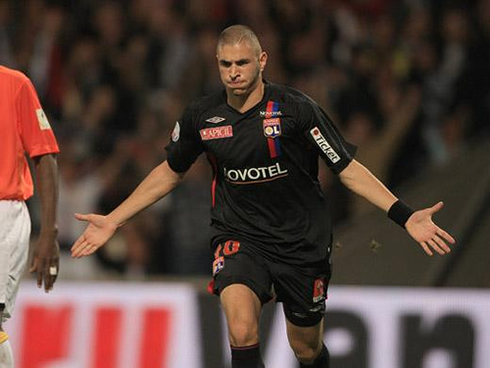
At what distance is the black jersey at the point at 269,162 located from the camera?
18.1 ft

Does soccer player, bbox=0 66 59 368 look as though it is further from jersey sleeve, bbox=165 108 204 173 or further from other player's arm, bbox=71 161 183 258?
jersey sleeve, bbox=165 108 204 173

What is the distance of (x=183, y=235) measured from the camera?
9.03 metres

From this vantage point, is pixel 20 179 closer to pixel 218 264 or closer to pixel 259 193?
pixel 218 264

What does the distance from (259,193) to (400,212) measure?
733mm

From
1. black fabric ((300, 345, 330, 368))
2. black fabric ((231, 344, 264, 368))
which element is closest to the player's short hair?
black fabric ((231, 344, 264, 368))

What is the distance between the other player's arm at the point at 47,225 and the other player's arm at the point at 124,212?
151 mm

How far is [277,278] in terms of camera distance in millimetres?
5742

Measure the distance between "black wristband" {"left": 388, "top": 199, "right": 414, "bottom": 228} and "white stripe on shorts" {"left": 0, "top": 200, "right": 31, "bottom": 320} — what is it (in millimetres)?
1845

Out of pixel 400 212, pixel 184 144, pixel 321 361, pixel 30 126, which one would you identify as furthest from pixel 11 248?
pixel 400 212

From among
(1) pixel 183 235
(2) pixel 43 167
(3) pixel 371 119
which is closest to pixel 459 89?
(3) pixel 371 119

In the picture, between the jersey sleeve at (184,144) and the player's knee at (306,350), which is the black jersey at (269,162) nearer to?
the jersey sleeve at (184,144)

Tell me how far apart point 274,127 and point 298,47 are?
4.54m

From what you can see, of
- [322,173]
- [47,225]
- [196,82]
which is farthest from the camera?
[196,82]

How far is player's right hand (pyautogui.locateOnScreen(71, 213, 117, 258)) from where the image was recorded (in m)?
5.68
